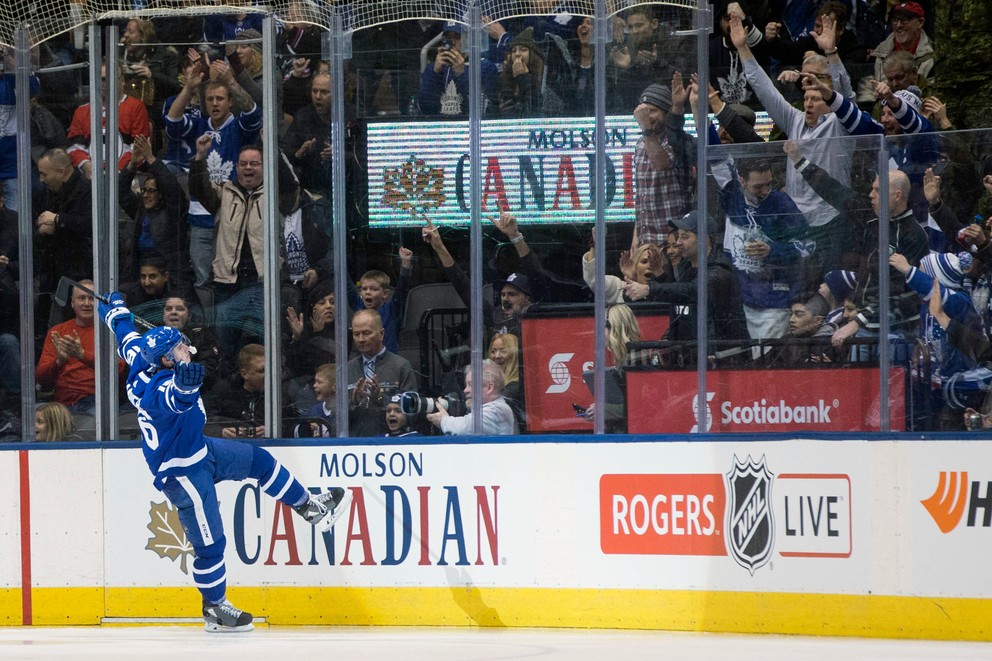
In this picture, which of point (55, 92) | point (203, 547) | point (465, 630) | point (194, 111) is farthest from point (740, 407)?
point (55, 92)

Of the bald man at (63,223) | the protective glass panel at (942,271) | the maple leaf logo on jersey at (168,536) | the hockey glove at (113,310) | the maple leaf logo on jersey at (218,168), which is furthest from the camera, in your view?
the bald man at (63,223)

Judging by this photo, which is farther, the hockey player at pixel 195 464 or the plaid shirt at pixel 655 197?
the plaid shirt at pixel 655 197

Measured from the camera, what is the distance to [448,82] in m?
6.51

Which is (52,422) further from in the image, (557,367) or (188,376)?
(557,367)

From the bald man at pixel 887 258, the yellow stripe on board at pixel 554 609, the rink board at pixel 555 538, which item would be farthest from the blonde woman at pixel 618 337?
the bald man at pixel 887 258

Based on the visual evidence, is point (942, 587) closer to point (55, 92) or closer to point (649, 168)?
point (649, 168)

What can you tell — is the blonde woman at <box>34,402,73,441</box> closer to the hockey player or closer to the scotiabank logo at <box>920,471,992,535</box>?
the hockey player

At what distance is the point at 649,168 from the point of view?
626 cm

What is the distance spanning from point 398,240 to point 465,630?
191cm

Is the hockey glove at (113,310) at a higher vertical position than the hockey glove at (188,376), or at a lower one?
higher

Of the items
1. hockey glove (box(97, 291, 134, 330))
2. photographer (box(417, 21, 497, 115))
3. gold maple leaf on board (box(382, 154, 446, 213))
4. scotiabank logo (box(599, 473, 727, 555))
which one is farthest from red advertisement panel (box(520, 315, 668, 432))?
hockey glove (box(97, 291, 134, 330))

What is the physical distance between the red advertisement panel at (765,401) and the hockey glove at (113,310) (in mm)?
2448

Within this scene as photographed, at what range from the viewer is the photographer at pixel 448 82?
6.49 meters

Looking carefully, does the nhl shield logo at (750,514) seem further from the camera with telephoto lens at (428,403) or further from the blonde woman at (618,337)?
the camera with telephoto lens at (428,403)
